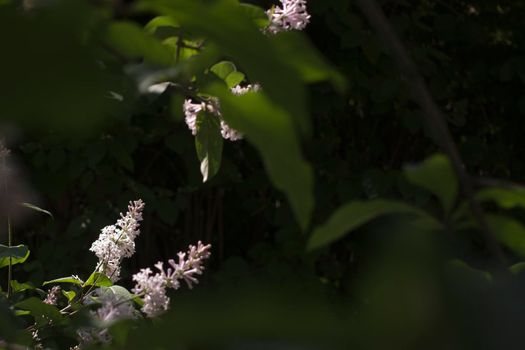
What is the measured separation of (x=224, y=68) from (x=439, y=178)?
1.49 feet

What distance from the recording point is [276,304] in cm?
25

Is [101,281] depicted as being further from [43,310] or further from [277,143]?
[277,143]

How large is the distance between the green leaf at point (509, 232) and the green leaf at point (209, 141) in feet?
1.34

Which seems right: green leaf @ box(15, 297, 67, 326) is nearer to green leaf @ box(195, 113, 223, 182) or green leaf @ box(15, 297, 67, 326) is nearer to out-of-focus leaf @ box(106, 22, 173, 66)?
Result: green leaf @ box(195, 113, 223, 182)

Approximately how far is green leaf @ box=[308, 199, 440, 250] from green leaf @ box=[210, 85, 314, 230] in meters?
0.02

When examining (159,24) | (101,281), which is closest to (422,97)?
(159,24)

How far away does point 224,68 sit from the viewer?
0.81 meters

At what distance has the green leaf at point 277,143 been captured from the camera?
1.11 ft

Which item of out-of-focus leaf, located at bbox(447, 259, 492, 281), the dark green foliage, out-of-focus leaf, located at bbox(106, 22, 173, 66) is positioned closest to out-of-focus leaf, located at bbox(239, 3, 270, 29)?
the dark green foliage

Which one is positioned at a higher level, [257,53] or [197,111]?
[257,53]

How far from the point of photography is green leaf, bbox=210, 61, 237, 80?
80 centimetres

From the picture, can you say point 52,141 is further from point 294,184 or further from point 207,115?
point 294,184

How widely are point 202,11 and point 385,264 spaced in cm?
13

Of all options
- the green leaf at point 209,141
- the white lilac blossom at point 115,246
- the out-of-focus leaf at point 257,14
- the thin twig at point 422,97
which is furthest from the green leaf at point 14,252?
the thin twig at point 422,97
